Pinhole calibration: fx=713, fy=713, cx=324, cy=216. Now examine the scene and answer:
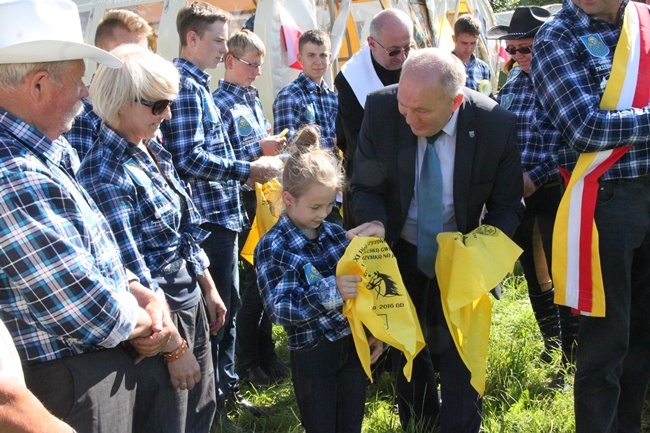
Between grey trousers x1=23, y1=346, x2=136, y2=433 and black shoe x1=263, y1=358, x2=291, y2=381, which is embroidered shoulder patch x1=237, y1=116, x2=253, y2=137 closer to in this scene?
black shoe x1=263, y1=358, x2=291, y2=381

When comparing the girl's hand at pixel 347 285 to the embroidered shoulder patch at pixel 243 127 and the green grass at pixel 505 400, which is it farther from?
the embroidered shoulder patch at pixel 243 127

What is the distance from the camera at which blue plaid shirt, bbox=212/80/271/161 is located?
15.4ft

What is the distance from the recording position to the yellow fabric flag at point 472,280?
324cm

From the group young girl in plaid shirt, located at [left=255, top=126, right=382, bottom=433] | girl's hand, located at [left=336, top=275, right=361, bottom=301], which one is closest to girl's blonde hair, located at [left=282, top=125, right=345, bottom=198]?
young girl in plaid shirt, located at [left=255, top=126, right=382, bottom=433]

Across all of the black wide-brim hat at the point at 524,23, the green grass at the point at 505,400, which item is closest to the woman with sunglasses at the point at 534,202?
the black wide-brim hat at the point at 524,23

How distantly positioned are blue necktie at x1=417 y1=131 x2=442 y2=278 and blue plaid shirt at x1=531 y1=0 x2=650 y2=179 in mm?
578

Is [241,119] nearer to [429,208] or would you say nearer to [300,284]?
[429,208]

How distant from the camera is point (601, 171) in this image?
3268 mm

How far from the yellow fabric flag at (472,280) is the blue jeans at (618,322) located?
0.45 m

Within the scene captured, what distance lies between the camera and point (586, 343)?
11.3 ft

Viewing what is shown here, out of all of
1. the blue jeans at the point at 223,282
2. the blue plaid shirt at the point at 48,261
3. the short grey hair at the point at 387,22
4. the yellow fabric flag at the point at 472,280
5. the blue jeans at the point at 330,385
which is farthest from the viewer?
the short grey hair at the point at 387,22

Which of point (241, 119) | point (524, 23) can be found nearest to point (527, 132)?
point (524, 23)

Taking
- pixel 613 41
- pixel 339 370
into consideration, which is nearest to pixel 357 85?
pixel 613 41

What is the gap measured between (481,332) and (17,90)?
2.30m
